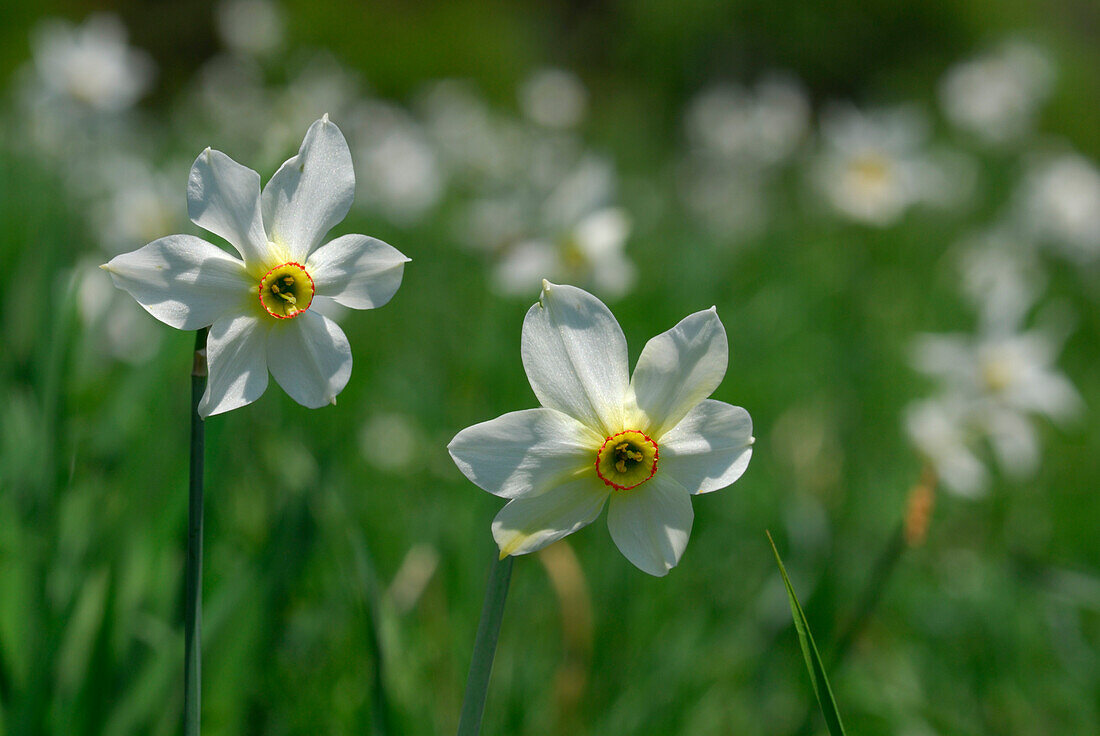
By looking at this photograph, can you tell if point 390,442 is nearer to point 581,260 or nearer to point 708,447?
point 581,260

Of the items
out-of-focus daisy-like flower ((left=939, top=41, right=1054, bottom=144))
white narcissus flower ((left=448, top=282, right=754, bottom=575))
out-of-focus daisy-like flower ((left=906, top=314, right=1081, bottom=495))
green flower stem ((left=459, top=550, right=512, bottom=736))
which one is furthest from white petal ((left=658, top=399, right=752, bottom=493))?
out-of-focus daisy-like flower ((left=939, top=41, right=1054, bottom=144))

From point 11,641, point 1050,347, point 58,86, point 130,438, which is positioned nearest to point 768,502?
point 1050,347

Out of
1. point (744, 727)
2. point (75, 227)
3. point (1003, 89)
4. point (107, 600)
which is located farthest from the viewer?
point (1003, 89)

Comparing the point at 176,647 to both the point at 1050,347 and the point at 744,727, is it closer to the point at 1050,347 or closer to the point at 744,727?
the point at 744,727

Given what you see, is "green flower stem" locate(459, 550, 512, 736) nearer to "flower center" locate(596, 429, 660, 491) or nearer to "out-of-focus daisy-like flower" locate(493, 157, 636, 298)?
"flower center" locate(596, 429, 660, 491)

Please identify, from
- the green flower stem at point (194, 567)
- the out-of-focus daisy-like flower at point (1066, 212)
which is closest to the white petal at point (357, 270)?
the green flower stem at point (194, 567)
